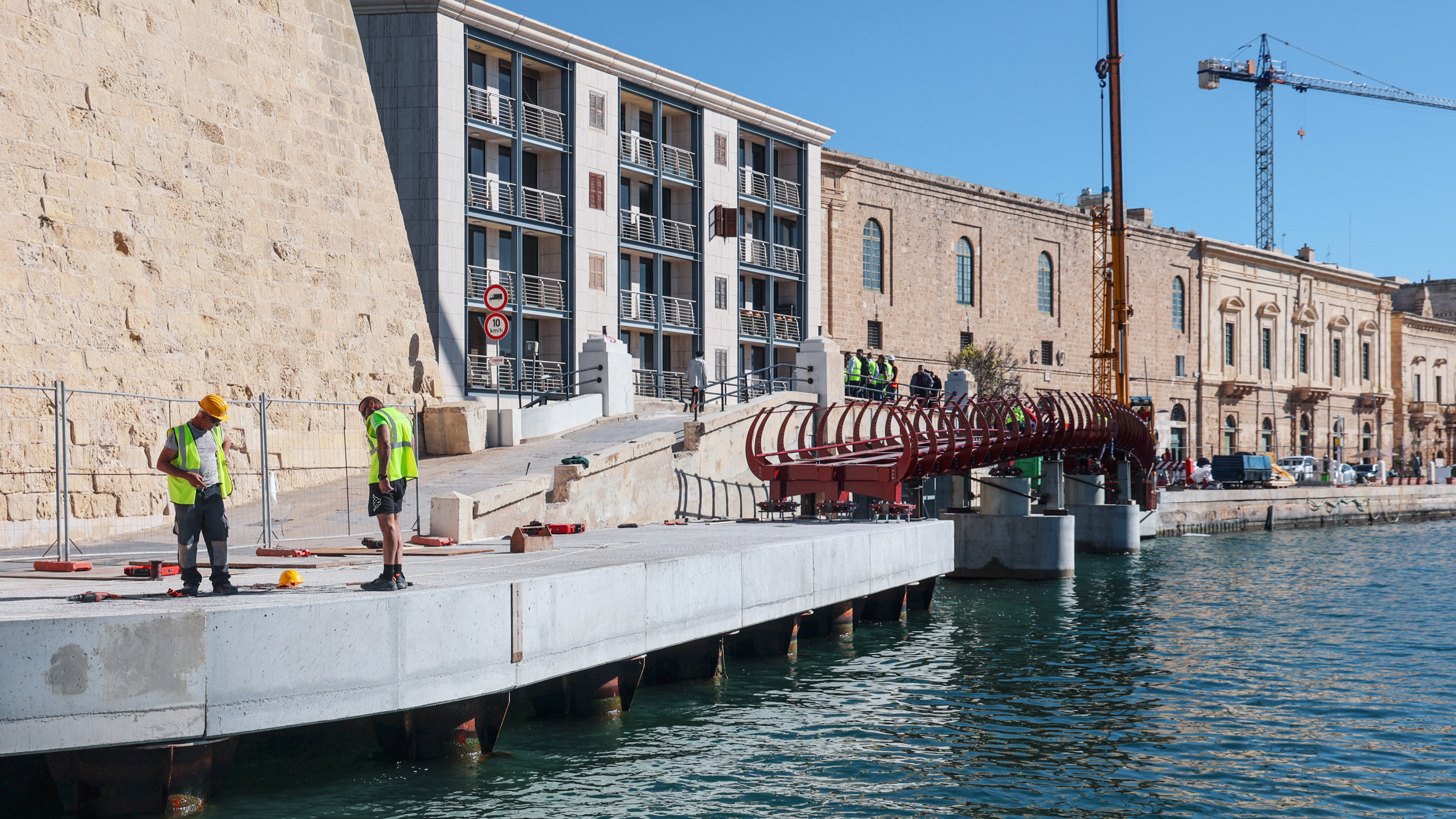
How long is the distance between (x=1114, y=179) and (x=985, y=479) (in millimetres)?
31085

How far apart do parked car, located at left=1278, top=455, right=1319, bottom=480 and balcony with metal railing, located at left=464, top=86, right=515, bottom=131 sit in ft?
149

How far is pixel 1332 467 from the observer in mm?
65000

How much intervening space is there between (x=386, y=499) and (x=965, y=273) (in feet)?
162

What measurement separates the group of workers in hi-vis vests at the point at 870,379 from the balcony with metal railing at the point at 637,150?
12841 mm

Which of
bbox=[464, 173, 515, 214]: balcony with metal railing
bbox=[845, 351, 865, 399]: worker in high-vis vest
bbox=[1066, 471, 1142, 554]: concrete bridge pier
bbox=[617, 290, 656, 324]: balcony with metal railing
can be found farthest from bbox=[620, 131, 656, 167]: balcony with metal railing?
bbox=[1066, 471, 1142, 554]: concrete bridge pier

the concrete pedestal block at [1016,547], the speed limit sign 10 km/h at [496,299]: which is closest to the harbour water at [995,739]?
the concrete pedestal block at [1016,547]

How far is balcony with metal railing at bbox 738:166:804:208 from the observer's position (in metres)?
47.7

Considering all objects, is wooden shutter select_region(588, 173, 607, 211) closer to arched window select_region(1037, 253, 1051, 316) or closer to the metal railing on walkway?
the metal railing on walkway

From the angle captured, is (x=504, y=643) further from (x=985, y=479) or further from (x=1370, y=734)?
(x=985, y=479)

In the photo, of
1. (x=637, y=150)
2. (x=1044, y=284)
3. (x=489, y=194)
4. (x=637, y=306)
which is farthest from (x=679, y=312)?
(x=1044, y=284)

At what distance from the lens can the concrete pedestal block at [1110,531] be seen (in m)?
39.1

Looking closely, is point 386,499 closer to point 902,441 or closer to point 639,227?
point 902,441

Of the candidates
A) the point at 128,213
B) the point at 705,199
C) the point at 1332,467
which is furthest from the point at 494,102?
the point at 1332,467

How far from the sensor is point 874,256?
53.1 metres
